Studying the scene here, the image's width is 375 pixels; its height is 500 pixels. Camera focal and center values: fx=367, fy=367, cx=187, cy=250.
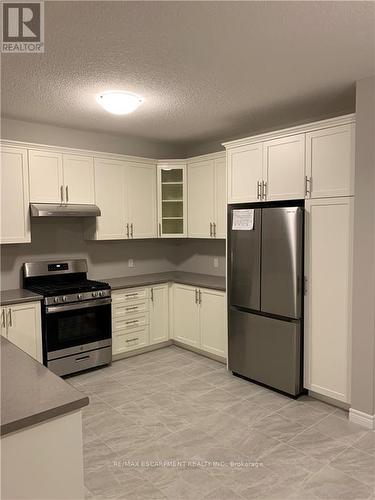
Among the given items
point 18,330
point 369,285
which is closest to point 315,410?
point 369,285

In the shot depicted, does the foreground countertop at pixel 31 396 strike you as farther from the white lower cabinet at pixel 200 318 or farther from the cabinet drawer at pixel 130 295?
the white lower cabinet at pixel 200 318

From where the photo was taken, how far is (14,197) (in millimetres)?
3658

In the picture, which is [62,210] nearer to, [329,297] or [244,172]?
[244,172]

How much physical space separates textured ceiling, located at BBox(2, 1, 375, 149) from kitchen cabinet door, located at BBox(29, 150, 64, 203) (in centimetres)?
41

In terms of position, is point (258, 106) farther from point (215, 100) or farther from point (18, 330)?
point (18, 330)

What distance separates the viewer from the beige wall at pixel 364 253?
2.74 m

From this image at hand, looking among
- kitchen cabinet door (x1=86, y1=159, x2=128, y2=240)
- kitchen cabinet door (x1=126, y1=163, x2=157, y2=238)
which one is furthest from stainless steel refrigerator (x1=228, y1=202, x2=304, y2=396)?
kitchen cabinet door (x1=86, y1=159, x2=128, y2=240)

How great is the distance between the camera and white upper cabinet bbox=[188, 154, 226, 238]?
172 inches

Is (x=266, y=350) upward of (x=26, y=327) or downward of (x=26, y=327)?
downward

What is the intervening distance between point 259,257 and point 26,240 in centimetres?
236

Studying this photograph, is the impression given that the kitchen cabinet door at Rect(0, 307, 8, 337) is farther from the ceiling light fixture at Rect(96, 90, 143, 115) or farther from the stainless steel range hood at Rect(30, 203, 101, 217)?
the ceiling light fixture at Rect(96, 90, 143, 115)

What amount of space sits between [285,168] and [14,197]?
2.64m

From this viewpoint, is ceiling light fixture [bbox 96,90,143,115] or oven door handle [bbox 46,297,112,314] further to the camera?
oven door handle [bbox 46,297,112,314]

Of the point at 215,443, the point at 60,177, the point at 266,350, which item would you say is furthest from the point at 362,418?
the point at 60,177
